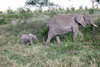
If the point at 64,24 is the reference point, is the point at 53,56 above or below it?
below

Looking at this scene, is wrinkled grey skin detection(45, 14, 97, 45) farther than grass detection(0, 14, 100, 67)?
Yes

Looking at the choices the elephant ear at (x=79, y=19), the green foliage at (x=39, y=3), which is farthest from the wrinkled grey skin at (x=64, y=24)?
the green foliage at (x=39, y=3)

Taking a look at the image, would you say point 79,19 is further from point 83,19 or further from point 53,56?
point 53,56

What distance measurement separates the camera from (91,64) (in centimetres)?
563

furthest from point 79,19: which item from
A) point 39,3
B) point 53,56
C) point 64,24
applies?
point 39,3

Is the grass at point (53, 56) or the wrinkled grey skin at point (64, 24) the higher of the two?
the wrinkled grey skin at point (64, 24)

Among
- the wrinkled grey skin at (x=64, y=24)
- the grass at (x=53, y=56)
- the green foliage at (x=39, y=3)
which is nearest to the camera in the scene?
the grass at (x=53, y=56)

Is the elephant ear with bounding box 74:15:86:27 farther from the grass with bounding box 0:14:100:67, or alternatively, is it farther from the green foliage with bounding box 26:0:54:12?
the green foliage with bounding box 26:0:54:12

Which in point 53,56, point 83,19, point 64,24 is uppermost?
point 83,19

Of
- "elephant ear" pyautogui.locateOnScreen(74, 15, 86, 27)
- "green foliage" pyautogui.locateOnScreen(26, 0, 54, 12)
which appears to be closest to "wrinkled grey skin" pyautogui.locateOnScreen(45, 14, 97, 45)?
"elephant ear" pyautogui.locateOnScreen(74, 15, 86, 27)

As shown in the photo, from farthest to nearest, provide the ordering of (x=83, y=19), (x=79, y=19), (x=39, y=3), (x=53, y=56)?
(x=39, y=3) < (x=83, y=19) < (x=79, y=19) < (x=53, y=56)

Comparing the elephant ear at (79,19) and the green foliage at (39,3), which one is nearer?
the elephant ear at (79,19)

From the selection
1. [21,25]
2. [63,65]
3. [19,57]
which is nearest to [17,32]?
[21,25]

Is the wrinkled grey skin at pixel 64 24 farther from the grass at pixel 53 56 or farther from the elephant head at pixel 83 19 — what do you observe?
the grass at pixel 53 56
